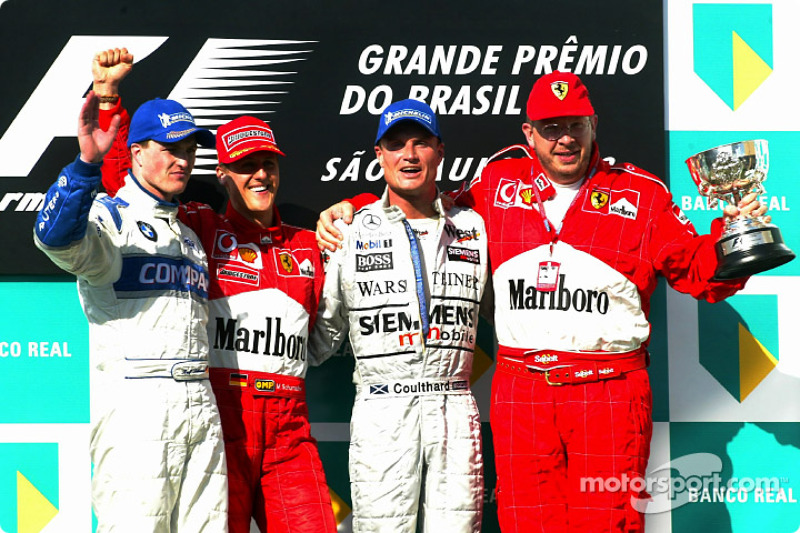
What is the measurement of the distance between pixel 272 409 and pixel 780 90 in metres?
2.75

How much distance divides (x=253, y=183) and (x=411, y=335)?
0.86 metres

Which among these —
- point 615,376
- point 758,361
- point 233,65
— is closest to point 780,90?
point 758,361

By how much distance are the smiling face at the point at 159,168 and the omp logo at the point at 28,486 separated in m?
1.53

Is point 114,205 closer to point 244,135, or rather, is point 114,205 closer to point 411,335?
point 244,135

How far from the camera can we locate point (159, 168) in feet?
10.4

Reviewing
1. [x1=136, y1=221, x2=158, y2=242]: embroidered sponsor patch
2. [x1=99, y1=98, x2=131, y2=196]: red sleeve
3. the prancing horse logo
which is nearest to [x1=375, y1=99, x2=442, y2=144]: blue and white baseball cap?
the prancing horse logo

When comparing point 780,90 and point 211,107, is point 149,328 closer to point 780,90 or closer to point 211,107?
point 211,107

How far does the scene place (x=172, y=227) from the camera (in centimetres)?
313

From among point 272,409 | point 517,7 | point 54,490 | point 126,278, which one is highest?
point 517,7

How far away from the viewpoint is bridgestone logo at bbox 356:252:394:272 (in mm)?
3342

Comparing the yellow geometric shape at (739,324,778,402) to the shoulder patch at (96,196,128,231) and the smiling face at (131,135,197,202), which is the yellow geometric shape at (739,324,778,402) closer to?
the smiling face at (131,135,197,202)

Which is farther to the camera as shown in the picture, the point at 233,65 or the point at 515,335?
the point at 233,65

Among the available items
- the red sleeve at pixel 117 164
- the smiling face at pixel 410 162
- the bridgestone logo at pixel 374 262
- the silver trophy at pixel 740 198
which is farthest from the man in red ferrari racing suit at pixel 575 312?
the red sleeve at pixel 117 164

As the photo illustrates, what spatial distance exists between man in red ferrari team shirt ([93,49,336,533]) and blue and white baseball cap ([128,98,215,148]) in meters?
0.26
